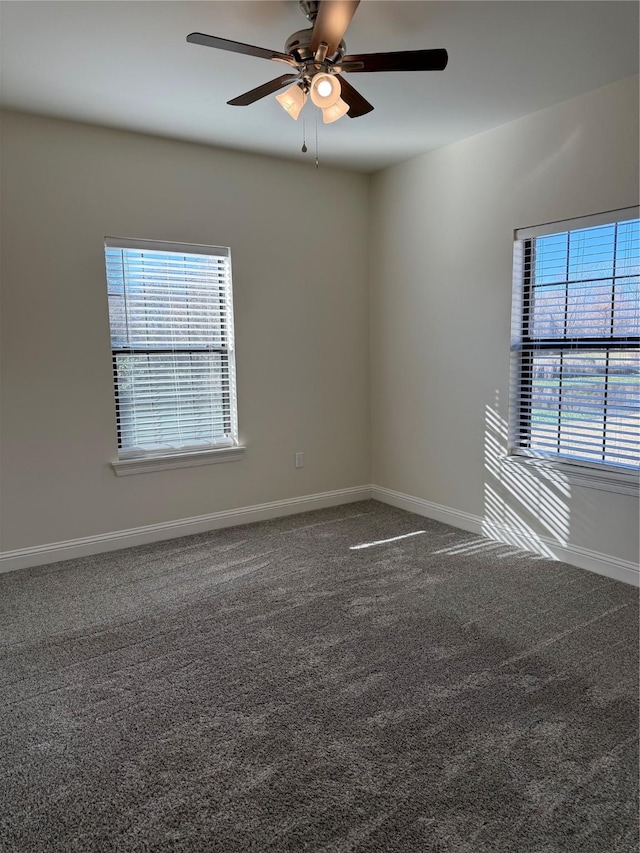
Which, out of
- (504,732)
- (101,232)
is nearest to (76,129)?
(101,232)

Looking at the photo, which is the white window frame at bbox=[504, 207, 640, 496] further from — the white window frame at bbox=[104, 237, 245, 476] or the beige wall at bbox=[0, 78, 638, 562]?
the white window frame at bbox=[104, 237, 245, 476]

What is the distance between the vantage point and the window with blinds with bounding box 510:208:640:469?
10.2 feet

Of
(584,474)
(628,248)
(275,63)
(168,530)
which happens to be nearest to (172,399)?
(168,530)

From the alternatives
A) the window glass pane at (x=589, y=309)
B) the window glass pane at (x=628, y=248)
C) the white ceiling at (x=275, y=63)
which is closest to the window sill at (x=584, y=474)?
the window glass pane at (x=589, y=309)

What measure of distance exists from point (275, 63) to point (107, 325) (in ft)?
6.07

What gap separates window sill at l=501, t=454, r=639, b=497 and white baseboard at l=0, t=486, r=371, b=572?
1.60 metres

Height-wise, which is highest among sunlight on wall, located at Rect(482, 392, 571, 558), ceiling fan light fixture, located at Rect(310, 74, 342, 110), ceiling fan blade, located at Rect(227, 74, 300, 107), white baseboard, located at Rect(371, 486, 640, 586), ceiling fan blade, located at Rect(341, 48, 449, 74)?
ceiling fan blade, located at Rect(227, 74, 300, 107)

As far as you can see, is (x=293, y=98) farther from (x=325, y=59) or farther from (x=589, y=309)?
(x=589, y=309)

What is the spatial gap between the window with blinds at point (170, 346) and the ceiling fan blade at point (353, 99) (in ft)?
5.89

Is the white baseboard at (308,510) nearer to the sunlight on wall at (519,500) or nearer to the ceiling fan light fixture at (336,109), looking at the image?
the sunlight on wall at (519,500)

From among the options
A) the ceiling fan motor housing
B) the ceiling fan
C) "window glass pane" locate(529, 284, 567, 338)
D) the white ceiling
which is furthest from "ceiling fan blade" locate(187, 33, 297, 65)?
"window glass pane" locate(529, 284, 567, 338)

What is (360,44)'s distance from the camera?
2.56 meters

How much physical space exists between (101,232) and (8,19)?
4.51ft

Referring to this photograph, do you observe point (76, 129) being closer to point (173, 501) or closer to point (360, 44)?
point (360, 44)
